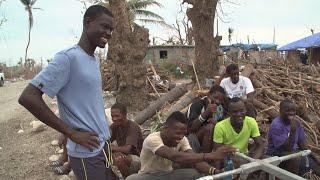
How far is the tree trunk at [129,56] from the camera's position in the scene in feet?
28.2

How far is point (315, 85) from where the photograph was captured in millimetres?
7516

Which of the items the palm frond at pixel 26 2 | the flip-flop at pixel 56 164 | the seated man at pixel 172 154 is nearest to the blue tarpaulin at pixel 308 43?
the flip-flop at pixel 56 164

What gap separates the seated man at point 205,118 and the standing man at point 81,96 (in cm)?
254

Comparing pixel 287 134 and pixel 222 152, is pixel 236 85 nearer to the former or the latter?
pixel 287 134

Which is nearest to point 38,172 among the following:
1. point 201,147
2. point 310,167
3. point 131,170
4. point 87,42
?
point 131,170

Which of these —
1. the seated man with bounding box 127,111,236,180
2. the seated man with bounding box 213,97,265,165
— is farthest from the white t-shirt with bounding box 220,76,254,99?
the seated man with bounding box 127,111,236,180

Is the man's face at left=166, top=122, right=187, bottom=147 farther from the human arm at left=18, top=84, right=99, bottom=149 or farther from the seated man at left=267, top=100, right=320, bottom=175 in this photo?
the seated man at left=267, top=100, right=320, bottom=175

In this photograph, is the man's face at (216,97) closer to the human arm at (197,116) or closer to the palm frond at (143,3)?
the human arm at (197,116)

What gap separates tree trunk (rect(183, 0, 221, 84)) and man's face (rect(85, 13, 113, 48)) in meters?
6.98

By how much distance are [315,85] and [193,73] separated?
8.47ft

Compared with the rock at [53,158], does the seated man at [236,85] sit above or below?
above

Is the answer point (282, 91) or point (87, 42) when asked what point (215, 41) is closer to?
point (282, 91)

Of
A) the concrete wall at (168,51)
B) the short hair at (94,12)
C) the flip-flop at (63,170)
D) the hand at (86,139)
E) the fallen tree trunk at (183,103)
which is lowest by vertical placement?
the flip-flop at (63,170)

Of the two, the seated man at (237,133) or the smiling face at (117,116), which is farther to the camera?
the smiling face at (117,116)
